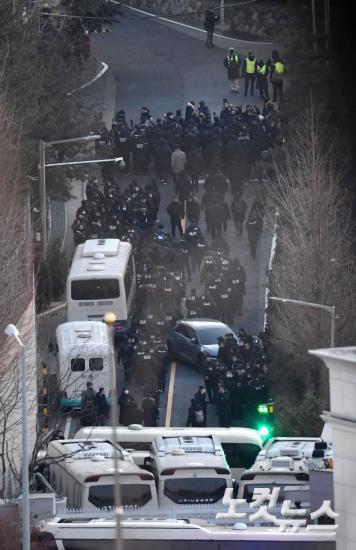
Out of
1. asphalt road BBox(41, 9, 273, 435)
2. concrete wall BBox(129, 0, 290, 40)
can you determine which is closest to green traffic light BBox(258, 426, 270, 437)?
asphalt road BBox(41, 9, 273, 435)

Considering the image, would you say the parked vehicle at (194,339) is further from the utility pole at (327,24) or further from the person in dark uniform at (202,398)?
the utility pole at (327,24)

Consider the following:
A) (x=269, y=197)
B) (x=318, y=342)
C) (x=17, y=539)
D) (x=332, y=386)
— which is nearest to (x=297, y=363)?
(x=318, y=342)

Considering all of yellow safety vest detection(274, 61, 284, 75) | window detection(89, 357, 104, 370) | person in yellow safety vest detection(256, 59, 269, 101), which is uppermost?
yellow safety vest detection(274, 61, 284, 75)

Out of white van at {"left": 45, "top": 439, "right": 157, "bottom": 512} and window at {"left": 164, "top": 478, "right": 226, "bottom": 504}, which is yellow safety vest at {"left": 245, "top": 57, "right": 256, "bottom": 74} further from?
window at {"left": 164, "top": 478, "right": 226, "bottom": 504}

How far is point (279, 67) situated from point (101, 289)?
22.3 meters

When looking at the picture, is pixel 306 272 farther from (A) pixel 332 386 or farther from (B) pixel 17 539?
(A) pixel 332 386

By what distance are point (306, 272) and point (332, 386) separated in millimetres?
27001

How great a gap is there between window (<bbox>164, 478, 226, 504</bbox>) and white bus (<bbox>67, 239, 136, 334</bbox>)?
820 inches

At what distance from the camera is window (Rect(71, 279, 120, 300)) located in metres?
61.0

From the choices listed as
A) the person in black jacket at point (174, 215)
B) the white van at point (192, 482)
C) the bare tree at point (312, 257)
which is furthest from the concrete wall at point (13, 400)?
the person in black jacket at point (174, 215)

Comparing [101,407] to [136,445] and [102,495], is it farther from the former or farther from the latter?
[102,495]

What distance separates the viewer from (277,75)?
8188 centimetres

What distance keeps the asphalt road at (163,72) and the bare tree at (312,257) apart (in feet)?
23.7

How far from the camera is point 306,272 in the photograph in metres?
57.4
